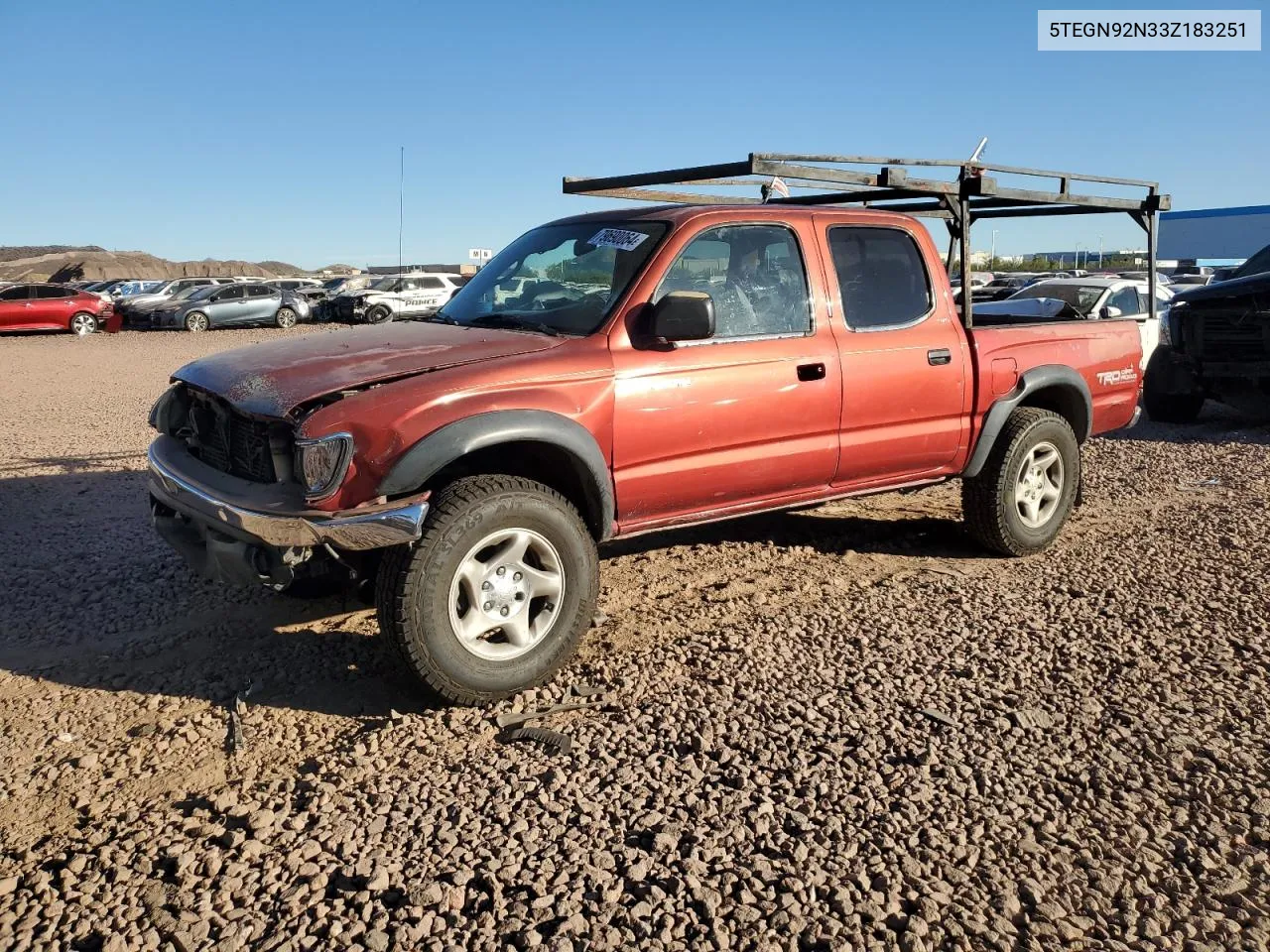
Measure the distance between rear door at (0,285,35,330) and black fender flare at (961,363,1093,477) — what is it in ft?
90.5

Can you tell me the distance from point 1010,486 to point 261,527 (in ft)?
13.1

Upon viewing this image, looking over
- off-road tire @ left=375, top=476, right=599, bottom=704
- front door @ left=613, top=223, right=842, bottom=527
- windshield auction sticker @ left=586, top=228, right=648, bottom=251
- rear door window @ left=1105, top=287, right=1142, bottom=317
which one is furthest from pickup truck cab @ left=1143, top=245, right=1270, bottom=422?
off-road tire @ left=375, top=476, right=599, bottom=704

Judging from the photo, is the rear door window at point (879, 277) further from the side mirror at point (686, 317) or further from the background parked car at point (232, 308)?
the background parked car at point (232, 308)

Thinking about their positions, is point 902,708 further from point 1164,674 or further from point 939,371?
point 939,371

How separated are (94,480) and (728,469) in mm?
5403

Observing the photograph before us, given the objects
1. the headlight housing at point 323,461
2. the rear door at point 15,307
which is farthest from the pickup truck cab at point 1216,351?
the rear door at point 15,307

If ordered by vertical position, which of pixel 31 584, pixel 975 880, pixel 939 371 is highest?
pixel 939 371

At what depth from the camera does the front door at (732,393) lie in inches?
166

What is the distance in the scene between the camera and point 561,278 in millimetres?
4727

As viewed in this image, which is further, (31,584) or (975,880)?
(31,584)

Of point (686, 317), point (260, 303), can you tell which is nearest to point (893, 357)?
point (686, 317)

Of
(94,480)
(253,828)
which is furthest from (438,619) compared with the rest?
(94,480)

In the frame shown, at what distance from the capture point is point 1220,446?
31.0ft

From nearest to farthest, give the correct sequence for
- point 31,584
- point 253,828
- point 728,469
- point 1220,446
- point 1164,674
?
point 253,828 < point 1164,674 < point 728,469 < point 31,584 < point 1220,446
